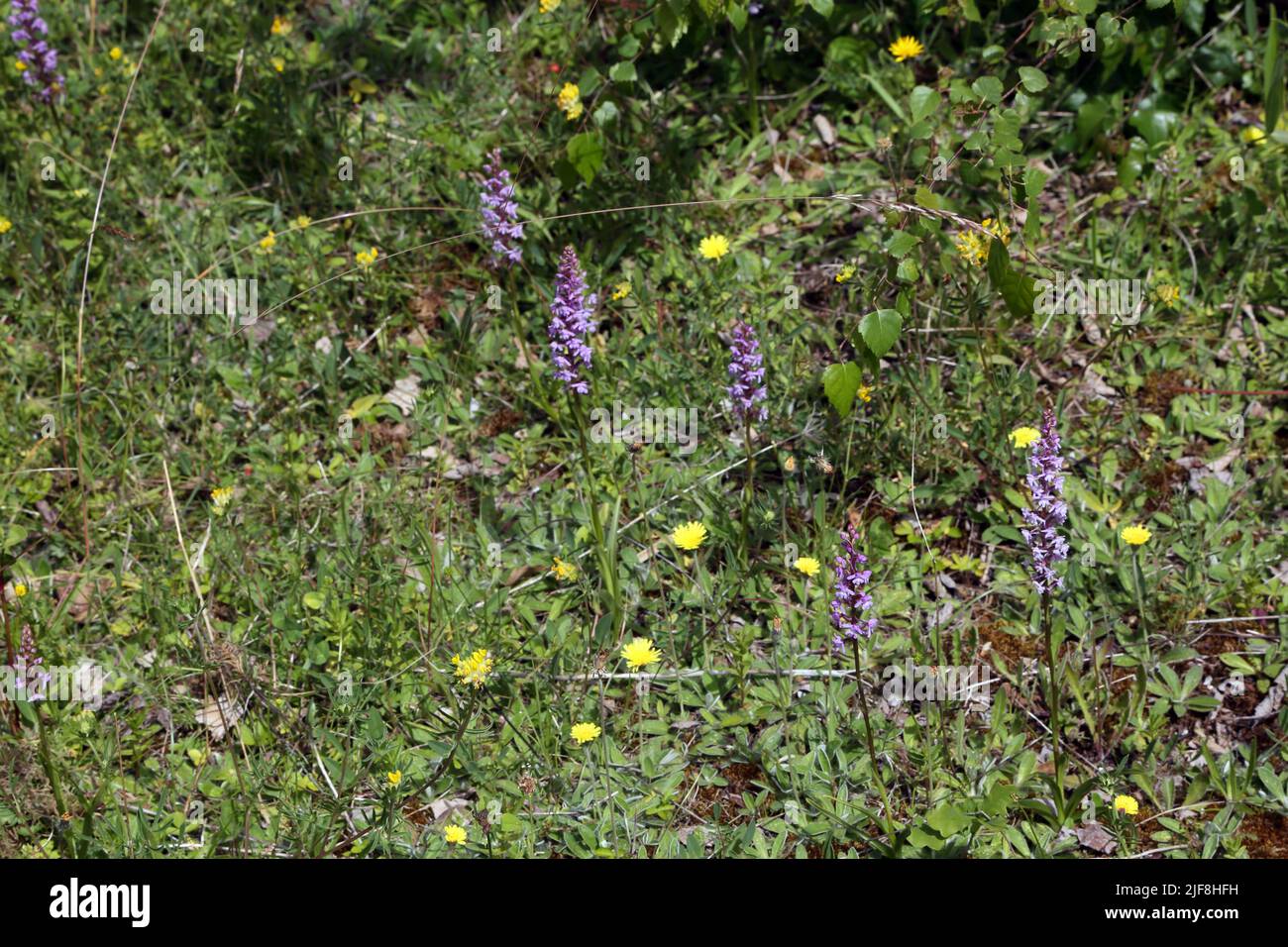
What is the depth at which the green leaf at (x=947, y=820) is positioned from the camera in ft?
9.21

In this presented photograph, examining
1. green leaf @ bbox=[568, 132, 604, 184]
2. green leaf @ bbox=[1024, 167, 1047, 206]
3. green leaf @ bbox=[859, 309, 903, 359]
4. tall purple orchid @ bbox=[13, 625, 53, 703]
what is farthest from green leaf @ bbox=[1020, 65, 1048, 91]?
tall purple orchid @ bbox=[13, 625, 53, 703]

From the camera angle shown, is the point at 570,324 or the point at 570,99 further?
the point at 570,99

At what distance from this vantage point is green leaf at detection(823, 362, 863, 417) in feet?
10.0

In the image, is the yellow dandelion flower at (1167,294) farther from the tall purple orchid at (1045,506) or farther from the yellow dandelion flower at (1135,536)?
the tall purple orchid at (1045,506)

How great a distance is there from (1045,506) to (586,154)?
2.19 m

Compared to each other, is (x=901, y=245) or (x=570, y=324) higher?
(x=901, y=245)

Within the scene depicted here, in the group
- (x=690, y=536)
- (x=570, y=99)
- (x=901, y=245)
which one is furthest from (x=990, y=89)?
(x=570, y=99)

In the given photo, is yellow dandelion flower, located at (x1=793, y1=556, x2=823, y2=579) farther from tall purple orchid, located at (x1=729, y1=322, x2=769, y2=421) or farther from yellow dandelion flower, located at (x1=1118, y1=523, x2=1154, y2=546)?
yellow dandelion flower, located at (x1=1118, y1=523, x2=1154, y2=546)

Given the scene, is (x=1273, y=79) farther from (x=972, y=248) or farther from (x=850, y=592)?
(x=850, y=592)

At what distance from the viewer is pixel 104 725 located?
3393mm

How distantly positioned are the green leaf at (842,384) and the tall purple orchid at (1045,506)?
546mm

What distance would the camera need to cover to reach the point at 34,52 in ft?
15.8

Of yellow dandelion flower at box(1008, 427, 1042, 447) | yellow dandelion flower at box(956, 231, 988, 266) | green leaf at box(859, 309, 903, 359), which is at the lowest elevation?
yellow dandelion flower at box(1008, 427, 1042, 447)

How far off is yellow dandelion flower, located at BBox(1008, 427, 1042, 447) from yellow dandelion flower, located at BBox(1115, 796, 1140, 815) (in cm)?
116
